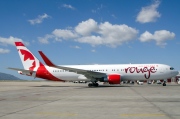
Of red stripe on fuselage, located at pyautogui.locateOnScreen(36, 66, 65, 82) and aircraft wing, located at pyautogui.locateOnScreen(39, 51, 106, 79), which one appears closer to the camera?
aircraft wing, located at pyautogui.locateOnScreen(39, 51, 106, 79)

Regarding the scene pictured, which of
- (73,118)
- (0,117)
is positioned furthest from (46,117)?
(0,117)

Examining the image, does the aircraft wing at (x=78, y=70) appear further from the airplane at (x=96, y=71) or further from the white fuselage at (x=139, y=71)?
the white fuselage at (x=139, y=71)

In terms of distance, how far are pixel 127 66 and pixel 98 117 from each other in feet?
93.0

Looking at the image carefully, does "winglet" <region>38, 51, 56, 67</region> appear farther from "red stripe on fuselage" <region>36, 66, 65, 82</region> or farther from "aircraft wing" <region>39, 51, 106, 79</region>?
"red stripe on fuselage" <region>36, 66, 65, 82</region>

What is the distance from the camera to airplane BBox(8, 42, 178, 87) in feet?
113

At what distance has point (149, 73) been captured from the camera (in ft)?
115

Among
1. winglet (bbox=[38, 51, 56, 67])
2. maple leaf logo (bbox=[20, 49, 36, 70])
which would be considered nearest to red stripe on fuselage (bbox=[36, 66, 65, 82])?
maple leaf logo (bbox=[20, 49, 36, 70])

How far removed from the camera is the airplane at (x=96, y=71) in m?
34.3

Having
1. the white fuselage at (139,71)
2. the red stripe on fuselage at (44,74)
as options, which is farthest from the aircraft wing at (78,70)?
the red stripe on fuselage at (44,74)

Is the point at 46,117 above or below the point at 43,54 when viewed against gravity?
below

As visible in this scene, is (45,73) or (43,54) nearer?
(43,54)

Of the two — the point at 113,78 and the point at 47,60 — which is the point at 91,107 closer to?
the point at 47,60

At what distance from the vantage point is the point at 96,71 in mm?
36594

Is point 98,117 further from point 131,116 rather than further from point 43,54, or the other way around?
point 43,54
